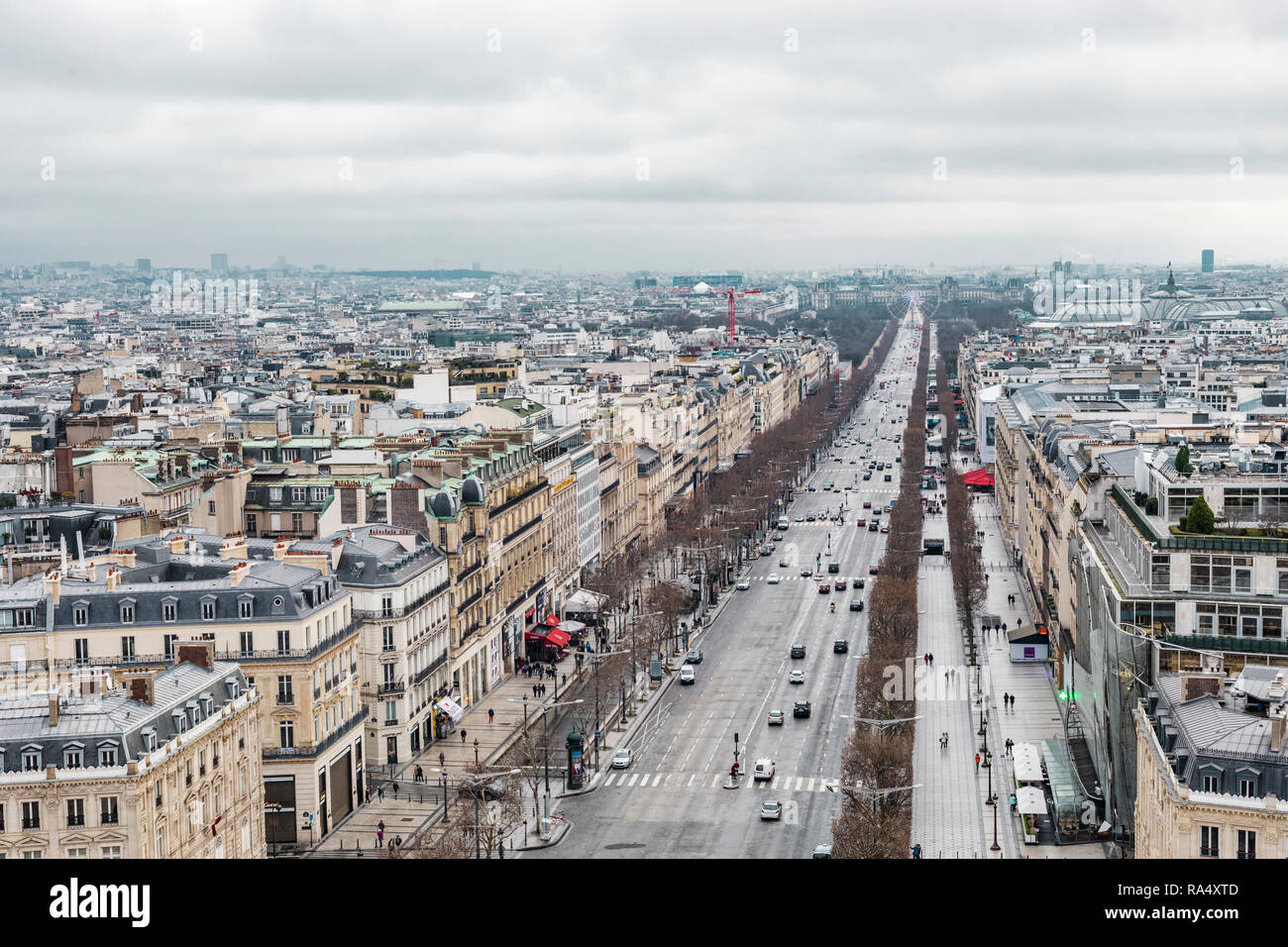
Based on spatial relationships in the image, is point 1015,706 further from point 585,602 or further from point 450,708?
point 585,602

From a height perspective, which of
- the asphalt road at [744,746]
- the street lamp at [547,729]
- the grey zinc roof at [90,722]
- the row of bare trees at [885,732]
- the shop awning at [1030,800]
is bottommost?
the asphalt road at [744,746]

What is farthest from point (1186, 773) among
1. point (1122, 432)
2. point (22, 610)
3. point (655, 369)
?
point (655, 369)

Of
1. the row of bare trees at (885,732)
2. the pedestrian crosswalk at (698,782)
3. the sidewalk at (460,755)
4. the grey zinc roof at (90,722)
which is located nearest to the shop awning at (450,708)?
the sidewalk at (460,755)

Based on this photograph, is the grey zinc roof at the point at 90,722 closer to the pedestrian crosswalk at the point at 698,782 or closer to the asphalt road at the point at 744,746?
the asphalt road at the point at 744,746

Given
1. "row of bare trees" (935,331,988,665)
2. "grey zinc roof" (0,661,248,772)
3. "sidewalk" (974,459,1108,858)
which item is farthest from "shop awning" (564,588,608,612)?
"grey zinc roof" (0,661,248,772)

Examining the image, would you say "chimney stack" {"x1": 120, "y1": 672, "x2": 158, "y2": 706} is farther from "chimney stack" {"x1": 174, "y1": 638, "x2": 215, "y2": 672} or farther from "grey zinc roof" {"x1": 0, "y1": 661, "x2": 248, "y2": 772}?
"chimney stack" {"x1": 174, "y1": 638, "x2": 215, "y2": 672}

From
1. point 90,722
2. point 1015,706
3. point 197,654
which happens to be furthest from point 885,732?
point 90,722

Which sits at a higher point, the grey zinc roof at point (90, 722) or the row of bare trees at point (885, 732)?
the grey zinc roof at point (90, 722)
